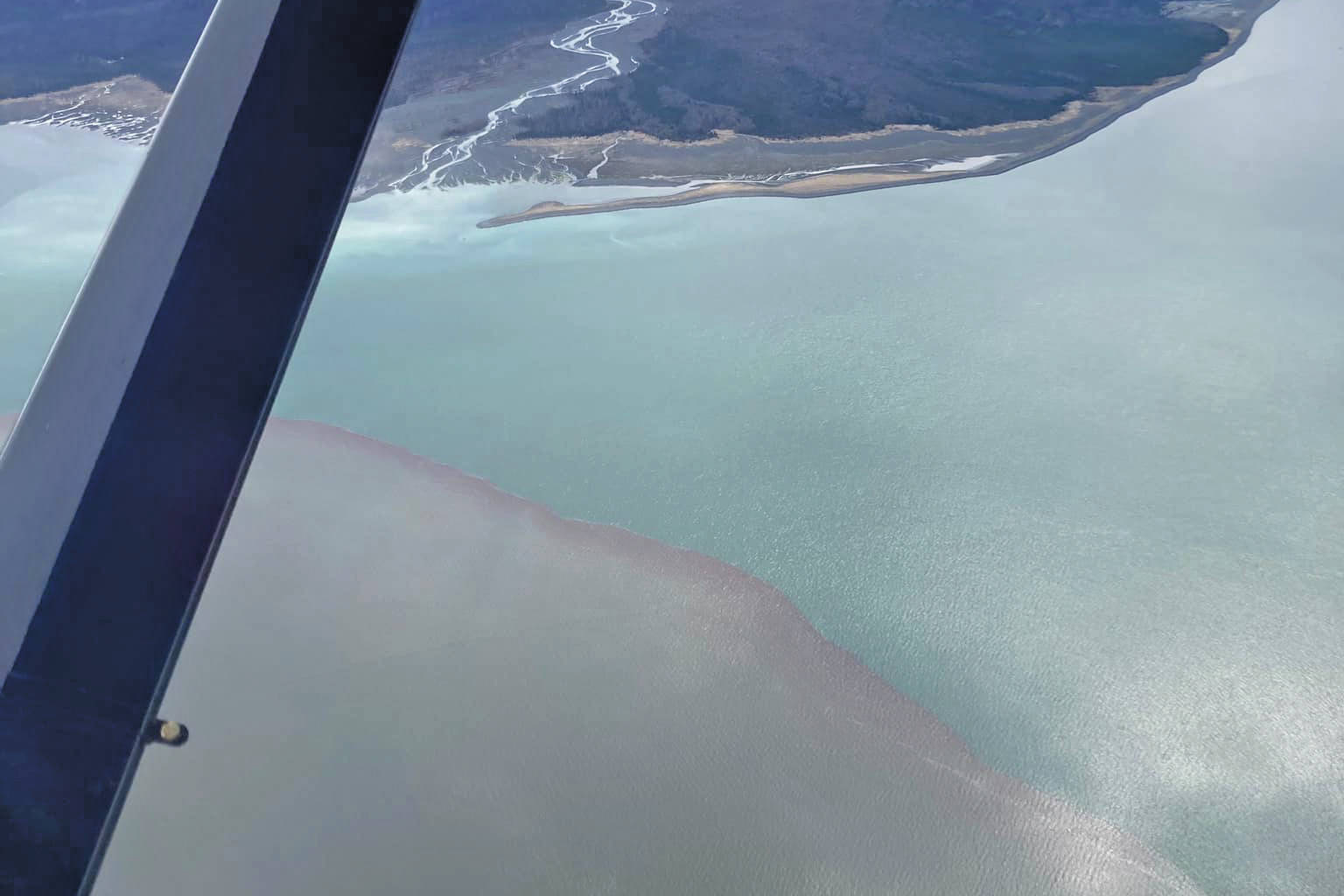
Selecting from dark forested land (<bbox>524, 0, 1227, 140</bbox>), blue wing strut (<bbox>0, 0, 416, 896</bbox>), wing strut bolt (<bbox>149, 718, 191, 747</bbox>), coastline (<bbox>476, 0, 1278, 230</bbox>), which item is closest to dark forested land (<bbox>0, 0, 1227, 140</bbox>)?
dark forested land (<bbox>524, 0, 1227, 140</bbox>)

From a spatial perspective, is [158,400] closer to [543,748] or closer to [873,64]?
[543,748]

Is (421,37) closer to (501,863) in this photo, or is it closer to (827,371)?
(827,371)

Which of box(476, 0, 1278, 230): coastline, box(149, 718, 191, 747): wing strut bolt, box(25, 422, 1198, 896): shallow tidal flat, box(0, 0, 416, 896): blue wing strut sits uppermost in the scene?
box(0, 0, 416, 896): blue wing strut

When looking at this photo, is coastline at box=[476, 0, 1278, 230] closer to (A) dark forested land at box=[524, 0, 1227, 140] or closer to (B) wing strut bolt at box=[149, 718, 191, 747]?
(A) dark forested land at box=[524, 0, 1227, 140]

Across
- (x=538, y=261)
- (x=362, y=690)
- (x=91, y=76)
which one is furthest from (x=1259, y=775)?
(x=91, y=76)

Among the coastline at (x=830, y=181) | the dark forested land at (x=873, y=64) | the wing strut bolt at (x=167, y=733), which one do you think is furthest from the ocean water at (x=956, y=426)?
the wing strut bolt at (x=167, y=733)

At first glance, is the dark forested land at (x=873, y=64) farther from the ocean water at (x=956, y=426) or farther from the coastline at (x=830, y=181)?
the ocean water at (x=956, y=426)

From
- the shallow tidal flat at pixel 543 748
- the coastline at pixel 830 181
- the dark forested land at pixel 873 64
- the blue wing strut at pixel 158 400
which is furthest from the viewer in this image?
the dark forested land at pixel 873 64
